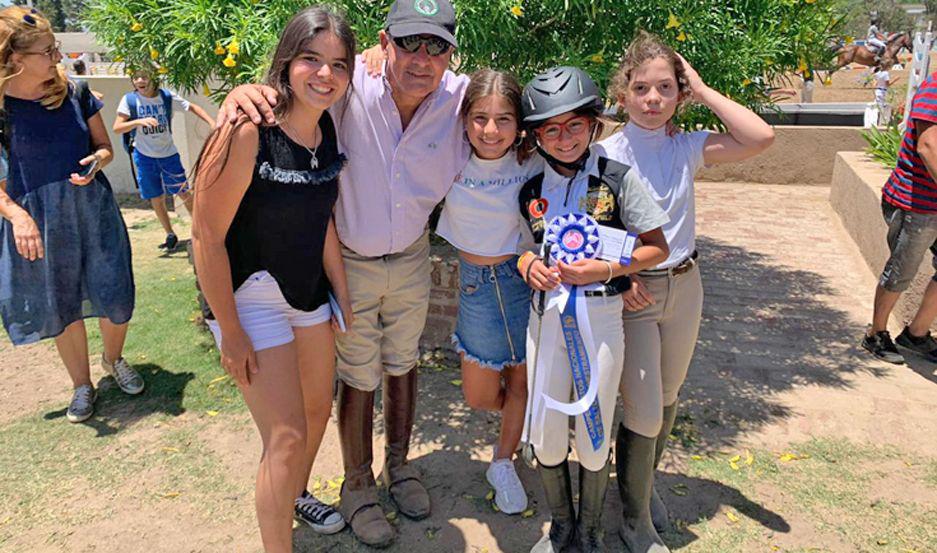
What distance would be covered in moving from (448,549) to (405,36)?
6.35 feet

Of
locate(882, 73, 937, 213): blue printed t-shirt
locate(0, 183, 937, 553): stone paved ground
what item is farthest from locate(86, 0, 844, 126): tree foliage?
locate(0, 183, 937, 553): stone paved ground

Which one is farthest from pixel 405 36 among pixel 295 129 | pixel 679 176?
pixel 679 176

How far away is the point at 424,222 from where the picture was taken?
2812mm

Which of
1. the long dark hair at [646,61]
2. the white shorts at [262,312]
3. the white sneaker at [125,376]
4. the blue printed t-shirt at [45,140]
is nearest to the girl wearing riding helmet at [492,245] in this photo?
the long dark hair at [646,61]

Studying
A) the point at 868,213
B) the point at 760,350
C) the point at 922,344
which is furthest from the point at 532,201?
the point at 868,213

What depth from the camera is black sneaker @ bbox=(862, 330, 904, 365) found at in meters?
4.65

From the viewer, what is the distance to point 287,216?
236cm

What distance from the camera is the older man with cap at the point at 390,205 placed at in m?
2.54

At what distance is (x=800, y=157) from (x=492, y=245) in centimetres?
913

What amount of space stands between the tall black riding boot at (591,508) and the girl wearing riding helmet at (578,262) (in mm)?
16

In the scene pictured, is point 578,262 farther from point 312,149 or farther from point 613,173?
point 312,149

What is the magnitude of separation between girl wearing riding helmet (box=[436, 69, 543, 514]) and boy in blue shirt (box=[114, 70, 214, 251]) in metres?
4.95

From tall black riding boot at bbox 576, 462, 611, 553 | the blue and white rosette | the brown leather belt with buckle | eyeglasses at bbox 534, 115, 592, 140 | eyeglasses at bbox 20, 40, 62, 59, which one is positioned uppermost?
eyeglasses at bbox 20, 40, 62, 59

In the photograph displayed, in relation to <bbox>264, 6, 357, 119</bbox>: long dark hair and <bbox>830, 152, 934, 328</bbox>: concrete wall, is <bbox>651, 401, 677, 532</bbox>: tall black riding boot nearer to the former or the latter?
<bbox>264, 6, 357, 119</bbox>: long dark hair
